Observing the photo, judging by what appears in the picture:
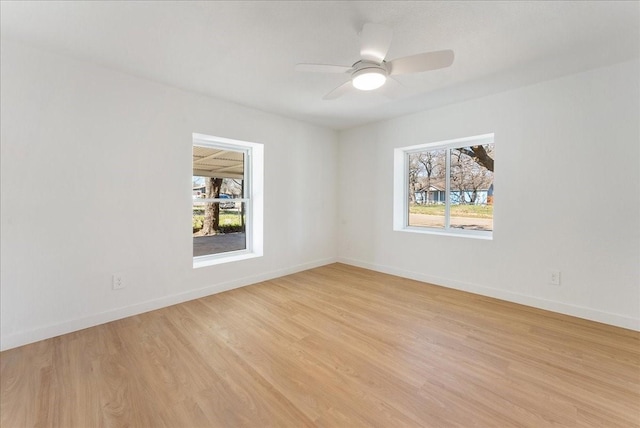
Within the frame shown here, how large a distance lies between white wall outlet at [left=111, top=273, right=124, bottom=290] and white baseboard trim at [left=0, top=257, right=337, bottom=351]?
0.70ft

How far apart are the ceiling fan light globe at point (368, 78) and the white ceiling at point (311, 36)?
0.99 ft

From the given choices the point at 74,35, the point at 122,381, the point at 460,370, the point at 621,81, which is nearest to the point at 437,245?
the point at 460,370

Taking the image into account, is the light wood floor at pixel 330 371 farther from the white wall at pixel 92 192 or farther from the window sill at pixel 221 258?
the window sill at pixel 221 258

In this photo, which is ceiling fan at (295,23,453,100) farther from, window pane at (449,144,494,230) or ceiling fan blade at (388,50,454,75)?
window pane at (449,144,494,230)

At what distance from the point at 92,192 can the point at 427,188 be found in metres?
3.97

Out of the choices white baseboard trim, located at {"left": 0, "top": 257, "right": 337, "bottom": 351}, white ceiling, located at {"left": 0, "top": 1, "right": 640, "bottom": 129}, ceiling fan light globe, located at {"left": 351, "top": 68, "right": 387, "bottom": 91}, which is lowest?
white baseboard trim, located at {"left": 0, "top": 257, "right": 337, "bottom": 351}

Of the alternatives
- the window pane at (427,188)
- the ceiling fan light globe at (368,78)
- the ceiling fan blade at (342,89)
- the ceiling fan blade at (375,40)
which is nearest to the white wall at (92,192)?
the ceiling fan blade at (342,89)

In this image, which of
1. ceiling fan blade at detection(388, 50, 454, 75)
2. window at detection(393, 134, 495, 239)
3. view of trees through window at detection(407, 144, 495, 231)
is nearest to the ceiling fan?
ceiling fan blade at detection(388, 50, 454, 75)

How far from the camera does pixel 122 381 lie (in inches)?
68.0

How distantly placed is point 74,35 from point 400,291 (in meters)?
3.89

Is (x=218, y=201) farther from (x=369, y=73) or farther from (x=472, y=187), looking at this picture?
(x=472, y=187)

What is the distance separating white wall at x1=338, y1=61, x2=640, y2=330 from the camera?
243 cm

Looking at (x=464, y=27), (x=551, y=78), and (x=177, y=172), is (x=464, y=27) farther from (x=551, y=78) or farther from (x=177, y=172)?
(x=177, y=172)

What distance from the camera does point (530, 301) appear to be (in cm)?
292
